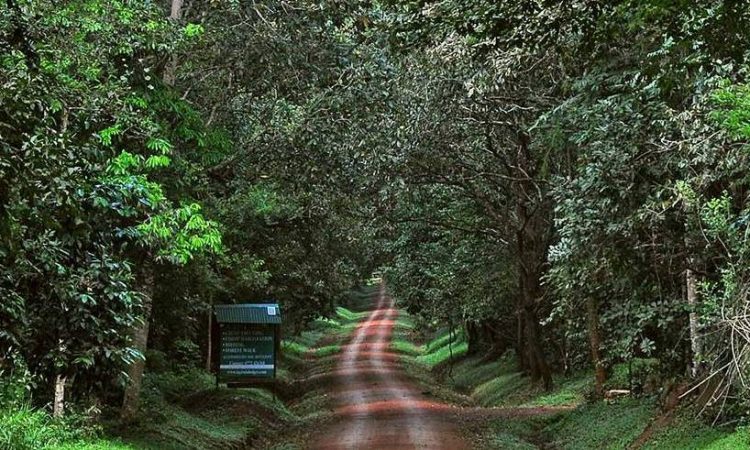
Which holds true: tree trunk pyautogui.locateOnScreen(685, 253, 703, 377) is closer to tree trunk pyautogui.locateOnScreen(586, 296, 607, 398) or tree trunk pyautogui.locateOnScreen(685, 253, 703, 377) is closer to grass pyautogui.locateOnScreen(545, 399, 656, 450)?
grass pyautogui.locateOnScreen(545, 399, 656, 450)

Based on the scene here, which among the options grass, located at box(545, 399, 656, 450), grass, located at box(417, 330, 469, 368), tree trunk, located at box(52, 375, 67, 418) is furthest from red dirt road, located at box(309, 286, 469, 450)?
tree trunk, located at box(52, 375, 67, 418)

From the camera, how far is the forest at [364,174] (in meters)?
7.38

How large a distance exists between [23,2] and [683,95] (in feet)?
28.5

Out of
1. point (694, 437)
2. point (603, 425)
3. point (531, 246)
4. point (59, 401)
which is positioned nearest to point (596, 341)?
point (603, 425)

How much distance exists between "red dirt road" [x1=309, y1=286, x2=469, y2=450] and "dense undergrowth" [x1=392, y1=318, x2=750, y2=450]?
4.17 ft

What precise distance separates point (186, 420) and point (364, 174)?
697cm

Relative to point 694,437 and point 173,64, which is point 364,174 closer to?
point 173,64

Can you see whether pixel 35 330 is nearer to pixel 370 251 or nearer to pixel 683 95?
pixel 683 95

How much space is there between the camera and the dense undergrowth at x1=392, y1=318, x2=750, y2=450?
13266mm

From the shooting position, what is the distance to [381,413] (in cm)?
2531

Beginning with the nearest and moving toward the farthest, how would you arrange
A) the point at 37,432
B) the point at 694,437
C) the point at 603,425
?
the point at 37,432, the point at 694,437, the point at 603,425

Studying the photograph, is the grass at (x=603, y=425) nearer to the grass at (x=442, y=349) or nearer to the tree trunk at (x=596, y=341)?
the tree trunk at (x=596, y=341)

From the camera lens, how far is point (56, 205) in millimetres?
6965

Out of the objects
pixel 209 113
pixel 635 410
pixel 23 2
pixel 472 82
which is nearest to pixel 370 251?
pixel 209 113
